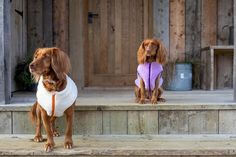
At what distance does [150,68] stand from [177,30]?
5.73ft

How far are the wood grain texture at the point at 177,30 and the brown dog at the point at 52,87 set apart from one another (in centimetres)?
241

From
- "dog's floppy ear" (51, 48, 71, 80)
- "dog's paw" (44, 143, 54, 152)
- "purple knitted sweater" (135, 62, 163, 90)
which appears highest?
"dog's floppy ear" (51, 48, 71, 80)

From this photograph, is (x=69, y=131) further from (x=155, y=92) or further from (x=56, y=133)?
(x=155, y=92)

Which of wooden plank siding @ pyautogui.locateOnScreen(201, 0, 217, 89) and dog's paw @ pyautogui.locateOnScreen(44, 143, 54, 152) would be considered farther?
wooden plank siding @ pyautogui.locateOnScreen(201, 0, 217, 89)

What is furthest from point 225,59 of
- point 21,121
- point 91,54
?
point 21,121

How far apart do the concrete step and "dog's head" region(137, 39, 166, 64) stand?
26.3 inches

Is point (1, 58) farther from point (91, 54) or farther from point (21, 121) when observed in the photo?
point (91, 54)

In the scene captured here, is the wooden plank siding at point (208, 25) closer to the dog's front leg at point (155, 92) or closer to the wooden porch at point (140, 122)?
the dog's front leg at point (155, 92)

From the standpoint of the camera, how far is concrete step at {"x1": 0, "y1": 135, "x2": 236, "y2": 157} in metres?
2.36

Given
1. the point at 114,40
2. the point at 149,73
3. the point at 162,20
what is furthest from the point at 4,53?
the point at 162,20

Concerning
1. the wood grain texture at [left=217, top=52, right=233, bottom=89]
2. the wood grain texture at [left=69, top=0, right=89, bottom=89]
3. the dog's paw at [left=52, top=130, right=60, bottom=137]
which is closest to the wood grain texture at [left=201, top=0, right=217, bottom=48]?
the wood grain texture at [left=217, top=52, right=233, bottom=89]

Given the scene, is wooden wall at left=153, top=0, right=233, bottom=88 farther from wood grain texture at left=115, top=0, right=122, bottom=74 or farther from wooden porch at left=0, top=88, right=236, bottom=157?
wooden porch at left=0, top=88, right=236, bottom=157

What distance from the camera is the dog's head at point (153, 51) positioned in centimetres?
295

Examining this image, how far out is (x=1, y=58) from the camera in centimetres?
287
